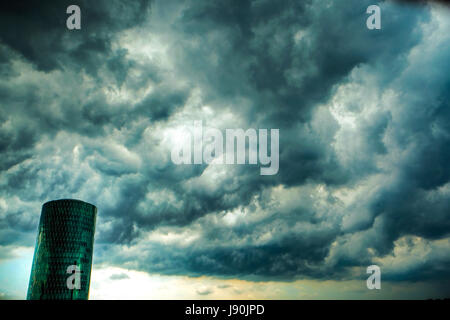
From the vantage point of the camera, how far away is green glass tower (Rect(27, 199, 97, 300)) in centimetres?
17725

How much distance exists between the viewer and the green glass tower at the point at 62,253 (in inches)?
6978

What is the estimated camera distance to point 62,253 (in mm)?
182375

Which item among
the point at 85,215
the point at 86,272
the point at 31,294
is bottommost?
the point at 31,294

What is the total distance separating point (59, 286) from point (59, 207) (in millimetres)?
50460
